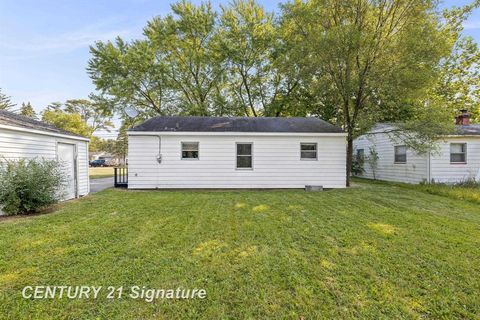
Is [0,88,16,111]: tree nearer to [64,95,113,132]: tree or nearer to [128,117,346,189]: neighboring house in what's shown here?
[64,95,113,132]: tree

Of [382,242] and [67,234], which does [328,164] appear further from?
[67,234]

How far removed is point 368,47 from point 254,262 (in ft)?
33.9

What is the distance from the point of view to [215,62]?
18.5 meters

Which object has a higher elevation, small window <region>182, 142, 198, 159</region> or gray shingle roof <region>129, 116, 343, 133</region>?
gray shingle roof <region>129, 116, 343, 133</region>

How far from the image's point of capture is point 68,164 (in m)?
8.24

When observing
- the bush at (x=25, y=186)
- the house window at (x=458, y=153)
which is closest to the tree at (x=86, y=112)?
the bush at (x=25, y=186)

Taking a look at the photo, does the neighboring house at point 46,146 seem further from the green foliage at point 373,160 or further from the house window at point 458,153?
the house window at point 458,153

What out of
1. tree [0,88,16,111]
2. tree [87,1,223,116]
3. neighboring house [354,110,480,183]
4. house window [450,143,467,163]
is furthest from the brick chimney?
tree [0,88,16,111]

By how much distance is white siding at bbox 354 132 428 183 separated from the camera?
11562 mm

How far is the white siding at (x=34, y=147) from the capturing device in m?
5.97

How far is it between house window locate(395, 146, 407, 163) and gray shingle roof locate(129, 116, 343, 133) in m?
4.78

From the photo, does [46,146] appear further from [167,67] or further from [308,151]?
[167,67]

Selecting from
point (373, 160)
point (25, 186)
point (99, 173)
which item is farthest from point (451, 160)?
point (99, 173)

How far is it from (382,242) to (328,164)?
6827 mm
